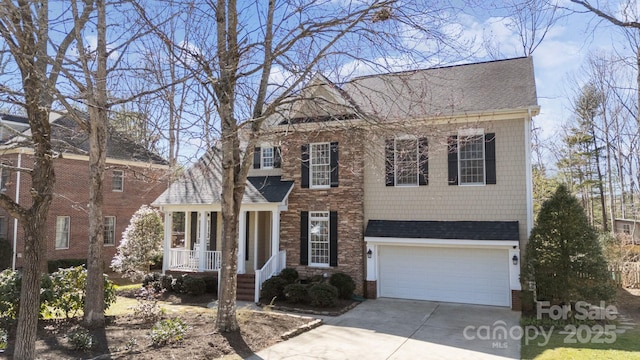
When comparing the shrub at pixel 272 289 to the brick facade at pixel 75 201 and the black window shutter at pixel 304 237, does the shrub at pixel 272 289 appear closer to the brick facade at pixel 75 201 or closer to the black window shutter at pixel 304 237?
the black window shutter at pixel 304 237

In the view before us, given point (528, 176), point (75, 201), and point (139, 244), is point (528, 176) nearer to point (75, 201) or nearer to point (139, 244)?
point (139, 244)

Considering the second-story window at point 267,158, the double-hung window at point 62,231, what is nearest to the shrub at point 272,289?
the second-story window at point 267,158

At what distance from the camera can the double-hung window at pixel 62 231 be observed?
21000mm

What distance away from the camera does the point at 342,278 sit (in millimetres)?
14516

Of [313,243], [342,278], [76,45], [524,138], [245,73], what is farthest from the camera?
[313,243]

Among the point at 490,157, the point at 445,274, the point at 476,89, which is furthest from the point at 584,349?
the point at 476,89

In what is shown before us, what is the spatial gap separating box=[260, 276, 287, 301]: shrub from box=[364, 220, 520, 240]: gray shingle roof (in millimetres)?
3461

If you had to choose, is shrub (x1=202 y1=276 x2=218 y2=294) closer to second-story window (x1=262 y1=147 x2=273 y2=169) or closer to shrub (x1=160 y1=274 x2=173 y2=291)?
shrub (x1=160 y1=274 x2=173 y2=291)

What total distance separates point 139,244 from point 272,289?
8327 millimetres

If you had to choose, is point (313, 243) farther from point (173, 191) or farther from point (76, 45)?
point (76, 45)

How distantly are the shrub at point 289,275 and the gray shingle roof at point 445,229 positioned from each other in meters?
2.96

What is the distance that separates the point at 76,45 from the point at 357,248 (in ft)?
34.3

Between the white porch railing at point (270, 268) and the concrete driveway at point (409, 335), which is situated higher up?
the white porch railing at point (270, 268)

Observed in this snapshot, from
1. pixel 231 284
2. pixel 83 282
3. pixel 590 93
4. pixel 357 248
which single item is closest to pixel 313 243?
pixel 357 248
